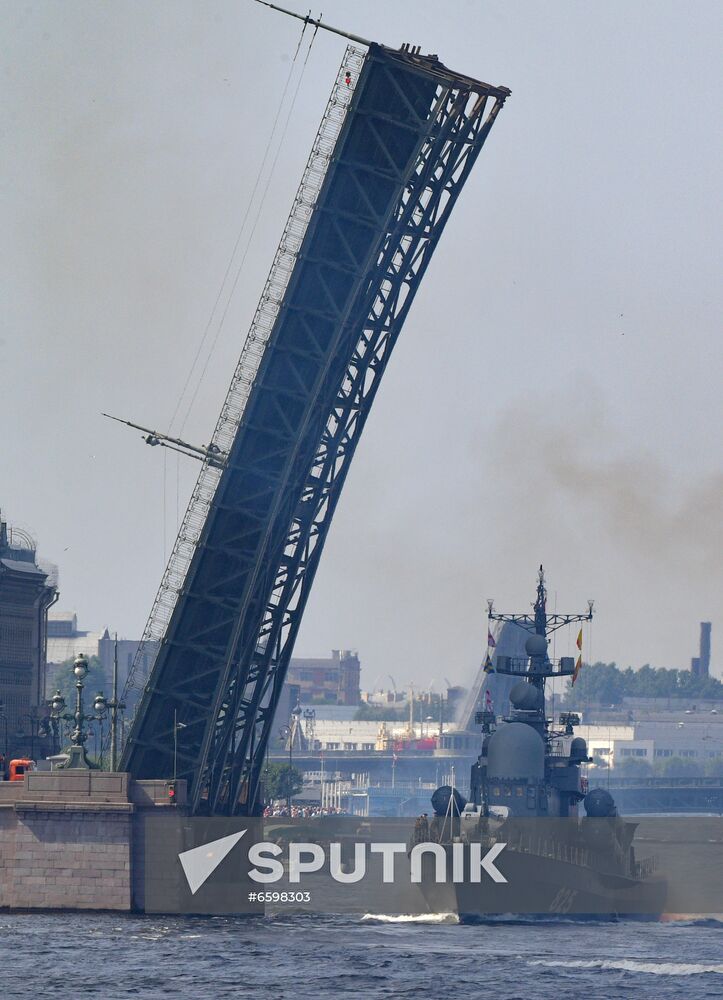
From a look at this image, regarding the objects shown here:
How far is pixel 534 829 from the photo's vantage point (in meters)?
65.4

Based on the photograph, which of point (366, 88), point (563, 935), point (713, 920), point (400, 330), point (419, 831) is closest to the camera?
point (366, 88)

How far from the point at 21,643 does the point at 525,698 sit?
102ft

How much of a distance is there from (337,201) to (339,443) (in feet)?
22.9

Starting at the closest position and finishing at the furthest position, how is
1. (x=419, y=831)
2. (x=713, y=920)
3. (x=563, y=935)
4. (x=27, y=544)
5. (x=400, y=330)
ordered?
(x=400, y=330) < (x=563, y=935) < (x=419, y=831) < (x=713, y=920) < (x=27, y=544)

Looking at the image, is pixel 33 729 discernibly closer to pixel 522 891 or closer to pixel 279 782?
pixel 522 891

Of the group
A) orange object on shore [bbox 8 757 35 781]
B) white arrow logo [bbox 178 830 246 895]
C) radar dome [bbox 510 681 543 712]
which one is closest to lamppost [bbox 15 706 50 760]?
Answer: radar dome [bbox 510 681 543 712]

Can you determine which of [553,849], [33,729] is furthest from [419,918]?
[33,729]

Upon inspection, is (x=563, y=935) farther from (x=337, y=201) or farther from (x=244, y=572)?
(x=337, y=201)

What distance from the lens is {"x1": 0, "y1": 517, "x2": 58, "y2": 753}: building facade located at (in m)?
89.4

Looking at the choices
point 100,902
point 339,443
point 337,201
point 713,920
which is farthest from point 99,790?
point 713,920

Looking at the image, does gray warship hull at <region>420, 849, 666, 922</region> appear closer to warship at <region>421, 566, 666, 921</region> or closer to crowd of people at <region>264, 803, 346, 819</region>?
warship at <region>421, 566, 666, 921</region>

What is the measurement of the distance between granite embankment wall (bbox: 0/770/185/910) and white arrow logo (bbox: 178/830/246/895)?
4.61 ft

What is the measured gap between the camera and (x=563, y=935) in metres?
60.2

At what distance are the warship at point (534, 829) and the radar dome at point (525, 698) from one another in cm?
3
